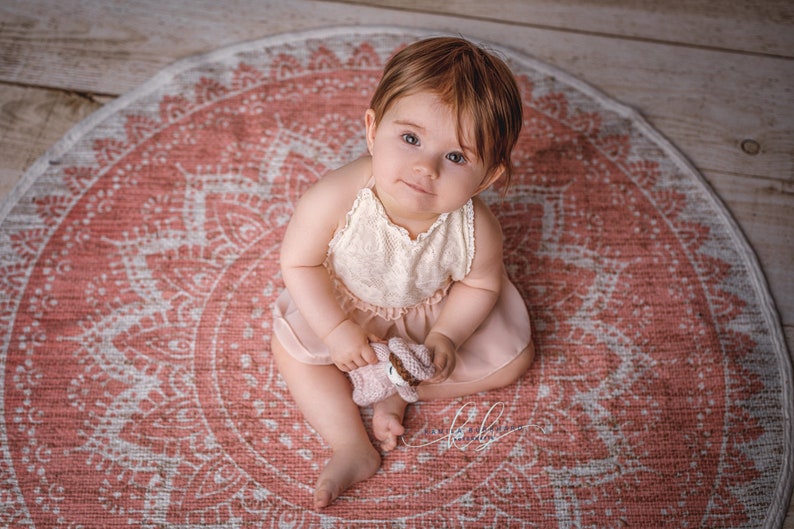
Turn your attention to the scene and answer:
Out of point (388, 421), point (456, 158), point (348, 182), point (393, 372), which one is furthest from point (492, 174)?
point (388, 421)

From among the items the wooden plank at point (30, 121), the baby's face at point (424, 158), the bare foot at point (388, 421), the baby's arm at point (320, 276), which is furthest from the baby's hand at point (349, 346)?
the wooden plank at point (30, 121)

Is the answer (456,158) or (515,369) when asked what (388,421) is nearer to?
(515,369)

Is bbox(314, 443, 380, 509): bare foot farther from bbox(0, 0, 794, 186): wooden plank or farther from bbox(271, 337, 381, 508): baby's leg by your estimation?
bbox(0, 0, 794, 186): wooden plank

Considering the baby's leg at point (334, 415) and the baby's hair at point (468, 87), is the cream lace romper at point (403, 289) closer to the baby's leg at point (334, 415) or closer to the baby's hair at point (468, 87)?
the baby's leg at point (334, 415)

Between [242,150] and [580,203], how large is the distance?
0.62m

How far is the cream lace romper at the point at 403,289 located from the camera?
0.79m

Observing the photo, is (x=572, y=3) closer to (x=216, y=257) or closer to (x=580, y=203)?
(x=580, y=203)

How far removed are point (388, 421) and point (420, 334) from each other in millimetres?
134

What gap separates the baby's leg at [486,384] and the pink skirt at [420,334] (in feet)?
0.03

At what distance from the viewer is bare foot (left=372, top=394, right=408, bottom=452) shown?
90 centimetres

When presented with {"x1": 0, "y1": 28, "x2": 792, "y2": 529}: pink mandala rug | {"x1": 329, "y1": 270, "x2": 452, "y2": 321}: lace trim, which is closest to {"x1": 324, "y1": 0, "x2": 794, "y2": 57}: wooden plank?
{"x1": 0, "y1": 28, "x2": 792, "y2": 529}: pink mandala rug

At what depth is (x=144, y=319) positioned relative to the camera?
996 millimetres

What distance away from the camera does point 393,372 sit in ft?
2.64

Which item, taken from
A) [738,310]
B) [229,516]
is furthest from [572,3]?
[229,516]
